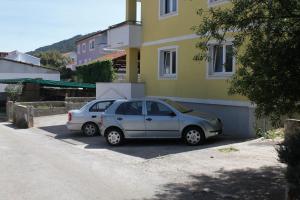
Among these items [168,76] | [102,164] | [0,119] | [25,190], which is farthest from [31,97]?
[25,190]

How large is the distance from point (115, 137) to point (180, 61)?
601cm

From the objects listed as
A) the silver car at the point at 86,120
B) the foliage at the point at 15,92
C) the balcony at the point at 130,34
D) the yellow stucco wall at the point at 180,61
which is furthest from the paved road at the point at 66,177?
the foliage at the point at 15,92

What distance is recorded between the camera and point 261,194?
8625 mm

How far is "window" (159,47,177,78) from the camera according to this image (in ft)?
71.2

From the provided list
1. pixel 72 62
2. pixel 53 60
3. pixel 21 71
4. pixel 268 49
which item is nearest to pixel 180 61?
pixel 268 49

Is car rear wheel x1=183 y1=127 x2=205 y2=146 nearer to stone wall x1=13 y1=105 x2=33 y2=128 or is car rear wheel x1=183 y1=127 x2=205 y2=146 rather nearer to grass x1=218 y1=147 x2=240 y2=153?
grass x1=218 y1=147 x2=240 y2=153

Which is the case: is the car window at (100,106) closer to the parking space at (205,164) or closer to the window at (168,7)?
the parking space at (205,164)

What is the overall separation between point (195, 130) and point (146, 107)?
1.79 metres

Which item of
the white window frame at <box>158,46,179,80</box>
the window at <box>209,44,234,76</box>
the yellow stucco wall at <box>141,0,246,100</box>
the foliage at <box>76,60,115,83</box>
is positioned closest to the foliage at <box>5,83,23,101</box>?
the foliage at <box>76,60,115,83</box>

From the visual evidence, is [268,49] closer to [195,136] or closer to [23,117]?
[195,136]

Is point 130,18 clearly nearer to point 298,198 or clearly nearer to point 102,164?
point 102,164

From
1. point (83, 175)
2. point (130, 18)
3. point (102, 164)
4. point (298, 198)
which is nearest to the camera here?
point (298, 198)

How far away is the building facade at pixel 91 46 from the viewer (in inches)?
2778

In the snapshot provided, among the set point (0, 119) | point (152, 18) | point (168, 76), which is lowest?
point (0, 119)
